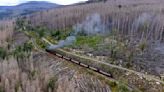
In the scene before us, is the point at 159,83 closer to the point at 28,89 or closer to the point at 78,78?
the point at 78,78

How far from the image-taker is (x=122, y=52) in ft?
94.9

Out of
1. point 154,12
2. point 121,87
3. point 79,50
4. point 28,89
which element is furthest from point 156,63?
point 154,12

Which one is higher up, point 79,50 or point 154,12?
point 154,12

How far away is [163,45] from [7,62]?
1518cm

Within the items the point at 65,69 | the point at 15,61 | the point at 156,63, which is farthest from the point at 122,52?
the point at 15,61

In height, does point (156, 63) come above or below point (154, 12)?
below

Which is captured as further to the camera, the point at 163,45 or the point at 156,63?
the point at 163,45

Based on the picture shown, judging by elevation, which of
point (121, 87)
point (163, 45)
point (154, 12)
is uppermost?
point (154, 12)

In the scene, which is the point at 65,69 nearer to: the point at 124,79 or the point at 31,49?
the point at 124,79

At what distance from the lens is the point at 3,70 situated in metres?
23.9

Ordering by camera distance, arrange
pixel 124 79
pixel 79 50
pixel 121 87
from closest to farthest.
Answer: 1. pixel 121 87
2. pixel 124 79
3. pixel 79 50

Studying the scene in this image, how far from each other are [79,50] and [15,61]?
8.35 meters

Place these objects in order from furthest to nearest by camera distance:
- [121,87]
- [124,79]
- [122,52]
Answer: [122,52], [124,79], [121,87]

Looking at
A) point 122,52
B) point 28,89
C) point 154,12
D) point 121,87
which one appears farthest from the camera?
point 154,12
